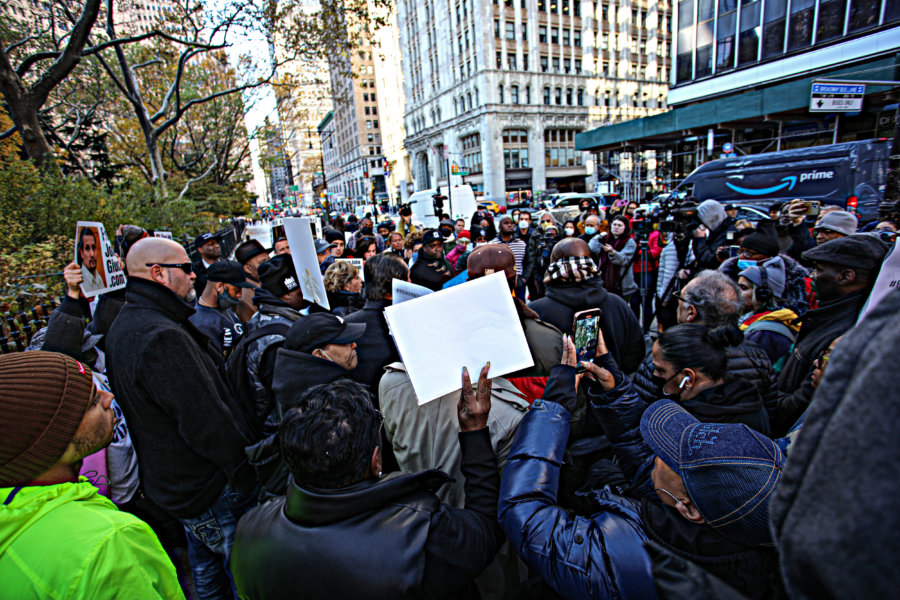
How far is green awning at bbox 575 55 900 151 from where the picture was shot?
65.3 ft

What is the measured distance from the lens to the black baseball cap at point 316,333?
2266mm

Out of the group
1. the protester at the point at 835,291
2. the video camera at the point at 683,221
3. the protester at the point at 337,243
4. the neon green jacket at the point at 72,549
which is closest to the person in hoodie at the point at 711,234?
the video camera at the point at 683,221

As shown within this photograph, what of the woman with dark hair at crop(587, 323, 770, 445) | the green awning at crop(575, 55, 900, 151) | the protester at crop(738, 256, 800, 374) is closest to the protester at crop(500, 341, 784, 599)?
the woman with dark hair at crop(587, 323, 770, 445)

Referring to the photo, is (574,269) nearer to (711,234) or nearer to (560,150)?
(711,234)

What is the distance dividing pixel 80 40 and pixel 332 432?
977 cm

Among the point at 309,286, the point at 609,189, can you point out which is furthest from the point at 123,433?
the point at 609,189

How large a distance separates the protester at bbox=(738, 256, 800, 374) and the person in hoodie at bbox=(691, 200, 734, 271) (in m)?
1.97

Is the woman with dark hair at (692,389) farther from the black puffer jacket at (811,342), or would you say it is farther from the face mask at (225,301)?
the face mask at (225,301)

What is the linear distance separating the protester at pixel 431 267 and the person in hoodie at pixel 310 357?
235 cm

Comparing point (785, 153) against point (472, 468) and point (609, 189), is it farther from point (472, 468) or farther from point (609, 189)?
point (609, 189)

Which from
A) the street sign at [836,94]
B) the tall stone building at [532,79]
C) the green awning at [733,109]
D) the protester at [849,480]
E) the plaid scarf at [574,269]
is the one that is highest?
the tall stone building at [532,79]

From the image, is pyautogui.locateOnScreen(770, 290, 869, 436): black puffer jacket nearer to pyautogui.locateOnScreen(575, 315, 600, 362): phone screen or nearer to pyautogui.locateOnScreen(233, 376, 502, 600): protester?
pyautogui.locateOnScreen(575, 315, 600, 362): phone screen

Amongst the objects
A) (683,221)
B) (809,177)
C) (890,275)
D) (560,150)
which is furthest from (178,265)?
(560,150)

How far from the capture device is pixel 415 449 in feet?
6.74
